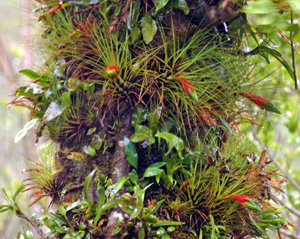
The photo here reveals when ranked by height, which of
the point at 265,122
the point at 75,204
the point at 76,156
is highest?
the point at 76,156

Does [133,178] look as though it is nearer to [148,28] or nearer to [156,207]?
[156,207]

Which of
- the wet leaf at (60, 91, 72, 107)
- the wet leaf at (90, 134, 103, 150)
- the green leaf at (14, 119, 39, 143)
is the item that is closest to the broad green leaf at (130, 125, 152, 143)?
the wet leaf at (90, 134, 103, 150)

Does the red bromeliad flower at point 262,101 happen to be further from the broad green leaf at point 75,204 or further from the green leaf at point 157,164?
the broad green leaf at point 75,204

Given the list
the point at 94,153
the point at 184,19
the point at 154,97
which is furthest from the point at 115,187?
the point at 184,19

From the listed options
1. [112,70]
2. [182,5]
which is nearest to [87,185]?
[112,70]

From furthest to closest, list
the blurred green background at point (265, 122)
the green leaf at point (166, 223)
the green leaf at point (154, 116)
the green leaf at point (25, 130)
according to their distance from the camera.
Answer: the blurred green background at point (265, 122)
the green leaf at point (25, 130)
the green leaf at point (154, 116)
the green leaf at point (166, 223)

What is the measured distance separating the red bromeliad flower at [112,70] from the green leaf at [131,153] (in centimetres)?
25

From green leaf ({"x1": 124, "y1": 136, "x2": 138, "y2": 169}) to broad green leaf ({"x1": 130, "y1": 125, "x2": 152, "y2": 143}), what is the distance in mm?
21

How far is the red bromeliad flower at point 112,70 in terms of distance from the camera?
3.27 ft

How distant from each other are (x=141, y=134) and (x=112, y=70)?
25 cm

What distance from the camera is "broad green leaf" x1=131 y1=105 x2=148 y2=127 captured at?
1.05 meters

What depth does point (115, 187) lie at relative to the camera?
3.19ft

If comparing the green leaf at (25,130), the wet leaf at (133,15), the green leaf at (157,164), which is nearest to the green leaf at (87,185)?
the green leaf at (157,164)

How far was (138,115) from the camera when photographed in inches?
41.6
